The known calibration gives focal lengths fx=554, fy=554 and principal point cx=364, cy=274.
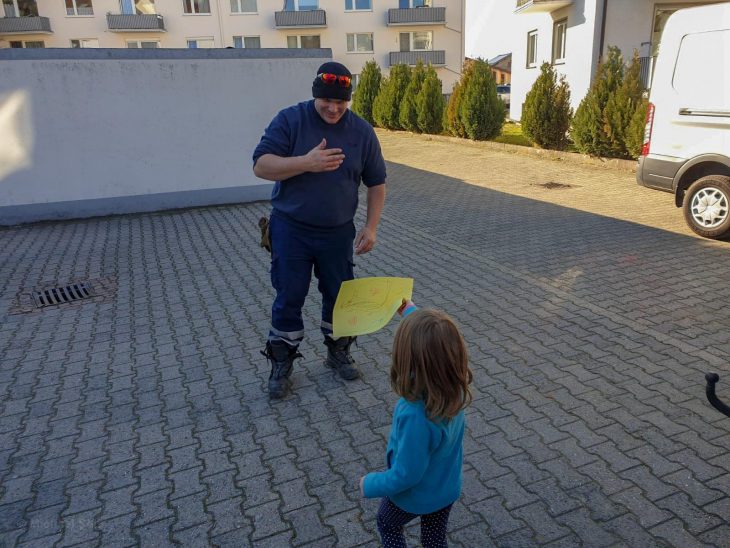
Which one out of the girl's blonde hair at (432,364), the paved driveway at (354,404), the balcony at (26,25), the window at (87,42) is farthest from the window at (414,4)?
the girl's blonde hair at (432,364)

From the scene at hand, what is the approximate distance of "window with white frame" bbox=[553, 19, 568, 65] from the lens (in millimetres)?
18625

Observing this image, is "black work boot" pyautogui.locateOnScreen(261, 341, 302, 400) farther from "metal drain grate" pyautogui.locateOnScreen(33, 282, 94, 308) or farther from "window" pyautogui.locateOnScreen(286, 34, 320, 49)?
"window" pyautogui.locateOnScreen(286, 34, 320, 49)

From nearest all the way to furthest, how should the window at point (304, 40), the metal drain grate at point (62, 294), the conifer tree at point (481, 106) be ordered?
the metal drain grate at point (62, 294) → the conifer tree at point (481, 106) → the window at point (304, 40)

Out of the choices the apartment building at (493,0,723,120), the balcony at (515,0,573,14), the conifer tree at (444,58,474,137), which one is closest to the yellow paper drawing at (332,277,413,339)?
the apartment building at (493,0,723,120)

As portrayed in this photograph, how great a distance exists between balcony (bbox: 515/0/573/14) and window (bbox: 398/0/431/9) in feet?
67.7

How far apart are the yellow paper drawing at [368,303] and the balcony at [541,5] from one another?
1758 centimetres

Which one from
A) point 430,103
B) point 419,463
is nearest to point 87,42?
point 430,103

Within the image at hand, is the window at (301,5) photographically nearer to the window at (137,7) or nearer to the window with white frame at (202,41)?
the window with white frame at (202,41)

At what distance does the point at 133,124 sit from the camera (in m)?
9.03

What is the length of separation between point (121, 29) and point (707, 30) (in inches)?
1528

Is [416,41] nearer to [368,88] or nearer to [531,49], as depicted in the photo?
[368,88]

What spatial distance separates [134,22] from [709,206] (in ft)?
129

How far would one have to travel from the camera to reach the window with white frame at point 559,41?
18.6 meters

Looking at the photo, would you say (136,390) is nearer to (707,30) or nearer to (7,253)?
(7,253)
